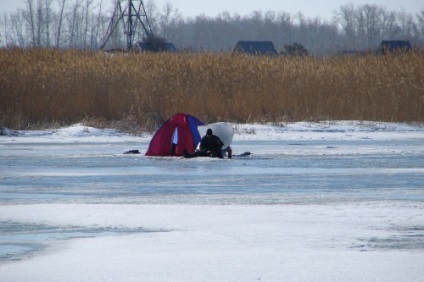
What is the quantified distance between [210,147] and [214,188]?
16.2 feet

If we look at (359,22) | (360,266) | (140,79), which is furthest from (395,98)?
(359,22)

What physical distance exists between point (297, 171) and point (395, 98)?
14072 mm

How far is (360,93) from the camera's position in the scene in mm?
30516

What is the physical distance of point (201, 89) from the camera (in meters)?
30.0

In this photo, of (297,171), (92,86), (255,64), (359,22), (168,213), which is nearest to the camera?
(168,213)

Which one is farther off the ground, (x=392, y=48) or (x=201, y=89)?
(x=392, y=48)

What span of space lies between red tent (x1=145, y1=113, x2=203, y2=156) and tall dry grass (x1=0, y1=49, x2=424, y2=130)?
7365 millimetres

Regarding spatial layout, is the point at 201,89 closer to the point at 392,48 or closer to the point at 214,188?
the point at 214,188

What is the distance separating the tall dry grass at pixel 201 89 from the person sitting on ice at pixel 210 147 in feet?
28.5

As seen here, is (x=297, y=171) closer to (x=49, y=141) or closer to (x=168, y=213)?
(x=168, y=213)

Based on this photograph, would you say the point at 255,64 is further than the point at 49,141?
Yes

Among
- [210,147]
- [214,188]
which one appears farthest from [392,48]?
[214,188]

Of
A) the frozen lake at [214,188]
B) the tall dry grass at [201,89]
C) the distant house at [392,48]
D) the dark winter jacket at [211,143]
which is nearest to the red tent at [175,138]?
the frozen lake at [214,188]

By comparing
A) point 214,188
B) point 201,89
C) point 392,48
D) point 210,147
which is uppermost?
point 392,48
